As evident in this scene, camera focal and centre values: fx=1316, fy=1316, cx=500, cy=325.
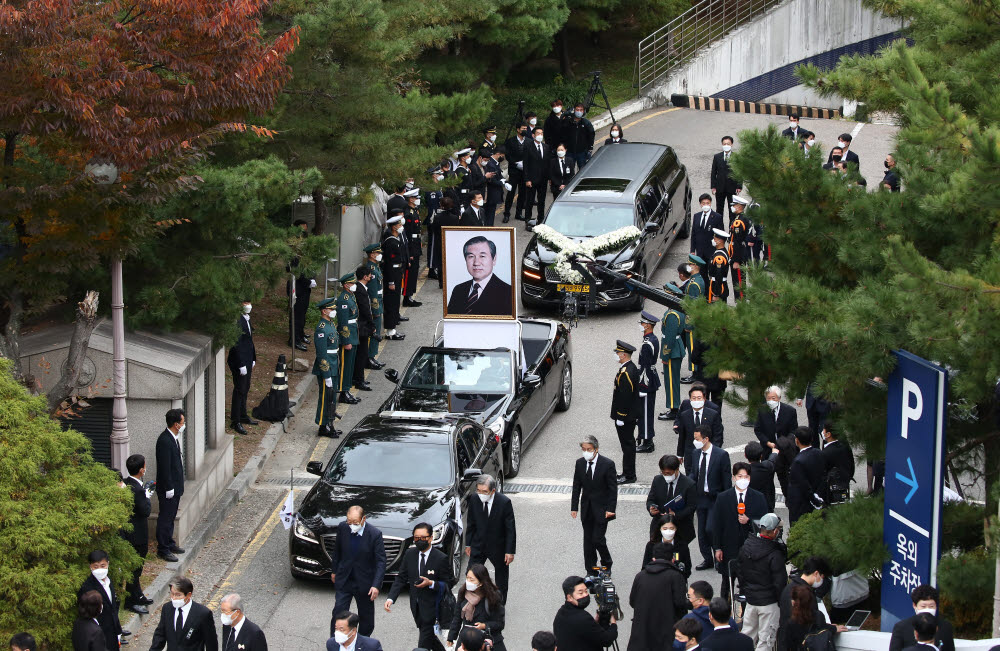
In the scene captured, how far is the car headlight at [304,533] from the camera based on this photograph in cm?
1376

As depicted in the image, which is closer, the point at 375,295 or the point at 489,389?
the point at 489,389

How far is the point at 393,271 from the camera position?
2194 cm

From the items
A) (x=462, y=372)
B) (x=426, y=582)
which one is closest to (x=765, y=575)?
(x=426, y=582)

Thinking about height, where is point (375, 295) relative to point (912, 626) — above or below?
above

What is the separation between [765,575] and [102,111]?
7618mm

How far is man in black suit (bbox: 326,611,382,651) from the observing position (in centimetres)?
1009

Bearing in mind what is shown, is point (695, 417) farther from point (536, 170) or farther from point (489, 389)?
point (536, 170)

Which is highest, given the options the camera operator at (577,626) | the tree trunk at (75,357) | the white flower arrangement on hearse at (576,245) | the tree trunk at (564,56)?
the tree trunk at (564,56)

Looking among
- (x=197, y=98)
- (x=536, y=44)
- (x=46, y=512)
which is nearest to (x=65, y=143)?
(x=197, y=98)

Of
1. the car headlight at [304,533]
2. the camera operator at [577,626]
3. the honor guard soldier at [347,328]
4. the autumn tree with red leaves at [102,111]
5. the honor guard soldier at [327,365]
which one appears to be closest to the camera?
the camera operator at [577,626]

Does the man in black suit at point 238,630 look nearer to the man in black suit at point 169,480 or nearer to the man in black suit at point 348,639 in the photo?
the man in black suit at point 348,639

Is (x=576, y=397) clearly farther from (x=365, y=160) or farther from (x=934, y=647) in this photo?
(x=934, y=647)

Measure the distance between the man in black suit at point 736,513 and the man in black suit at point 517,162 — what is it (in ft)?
50.5

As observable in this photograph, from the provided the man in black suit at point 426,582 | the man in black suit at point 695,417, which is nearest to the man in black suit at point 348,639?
the man in black suit at point 426,582
